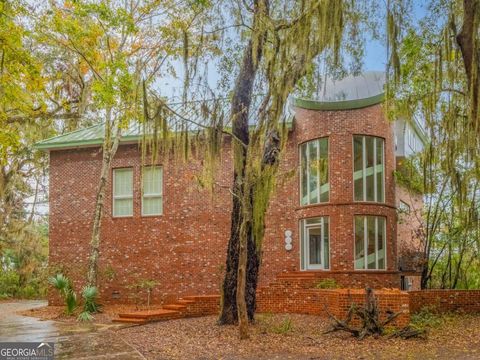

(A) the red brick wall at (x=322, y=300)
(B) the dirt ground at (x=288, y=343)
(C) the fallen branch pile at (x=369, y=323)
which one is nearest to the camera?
(B) the dirt ground at (x=288, y=343)

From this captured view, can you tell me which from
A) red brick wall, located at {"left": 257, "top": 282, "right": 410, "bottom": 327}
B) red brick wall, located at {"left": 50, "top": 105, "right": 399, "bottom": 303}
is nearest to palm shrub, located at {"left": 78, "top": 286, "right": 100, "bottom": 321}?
red brick wall, located at {"left": 50, "top": 105, "right": 399, "bottom": 303}

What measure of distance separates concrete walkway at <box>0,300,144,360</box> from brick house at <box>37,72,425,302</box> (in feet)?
14.4

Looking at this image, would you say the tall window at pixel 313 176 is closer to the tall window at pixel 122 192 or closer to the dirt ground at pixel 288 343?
the dirt ground at pixel 288 343

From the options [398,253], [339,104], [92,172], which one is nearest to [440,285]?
[398,253]

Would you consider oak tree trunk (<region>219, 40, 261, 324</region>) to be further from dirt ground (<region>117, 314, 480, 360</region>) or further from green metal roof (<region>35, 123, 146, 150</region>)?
green metal roof (<region>35, 123, 146, 150</region>)

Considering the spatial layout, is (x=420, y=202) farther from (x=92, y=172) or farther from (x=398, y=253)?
(x=92, y=172)

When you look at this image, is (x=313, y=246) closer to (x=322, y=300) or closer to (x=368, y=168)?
(x=368, y=168)

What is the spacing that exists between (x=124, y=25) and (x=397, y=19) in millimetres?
7573

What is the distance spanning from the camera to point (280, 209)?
54.6ft

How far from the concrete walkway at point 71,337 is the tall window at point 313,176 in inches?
286

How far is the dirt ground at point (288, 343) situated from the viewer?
28.0 ft

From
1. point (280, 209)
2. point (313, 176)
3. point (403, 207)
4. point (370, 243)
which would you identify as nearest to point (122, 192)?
point (280, 209)

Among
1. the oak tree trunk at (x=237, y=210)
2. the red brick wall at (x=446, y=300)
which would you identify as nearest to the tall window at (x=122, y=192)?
the oak tree trunk at (x=237, y=210)

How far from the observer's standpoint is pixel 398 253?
55.7ft
